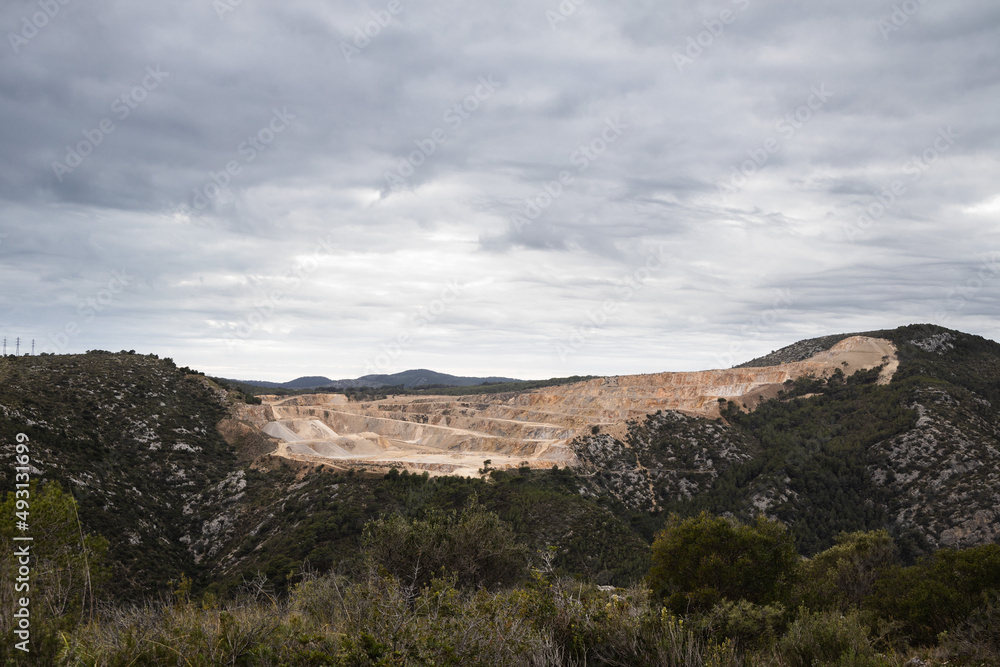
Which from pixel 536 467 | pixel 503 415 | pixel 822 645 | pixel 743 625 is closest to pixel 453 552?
pixel 743 625

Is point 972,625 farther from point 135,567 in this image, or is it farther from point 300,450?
point 300,450

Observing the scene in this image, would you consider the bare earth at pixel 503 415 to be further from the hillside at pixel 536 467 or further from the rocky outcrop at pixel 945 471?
the rocky outcrop at pixel 945 471

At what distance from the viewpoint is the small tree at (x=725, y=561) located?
19.4 meters

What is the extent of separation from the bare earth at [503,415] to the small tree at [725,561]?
34513 mm

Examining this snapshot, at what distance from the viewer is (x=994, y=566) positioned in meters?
17.8

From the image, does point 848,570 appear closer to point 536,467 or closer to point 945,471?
point 536,467

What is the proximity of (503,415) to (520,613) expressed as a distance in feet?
304

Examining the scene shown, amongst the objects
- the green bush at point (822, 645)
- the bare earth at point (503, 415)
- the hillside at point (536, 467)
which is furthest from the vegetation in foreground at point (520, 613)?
the bare earth at point (503, 415)

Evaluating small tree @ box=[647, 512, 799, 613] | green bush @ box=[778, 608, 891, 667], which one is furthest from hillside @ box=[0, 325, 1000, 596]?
green bush @ box=[778, 608, 891, 667]

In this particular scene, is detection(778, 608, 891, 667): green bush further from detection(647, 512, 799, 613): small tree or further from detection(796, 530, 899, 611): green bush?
detection(796, 530, 899, 611): green bush

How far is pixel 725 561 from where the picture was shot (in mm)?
19859

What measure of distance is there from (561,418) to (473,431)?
15.3m

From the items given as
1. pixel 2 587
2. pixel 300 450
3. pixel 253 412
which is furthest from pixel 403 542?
pixel 253 412

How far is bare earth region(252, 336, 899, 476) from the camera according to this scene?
63150 millimetres
